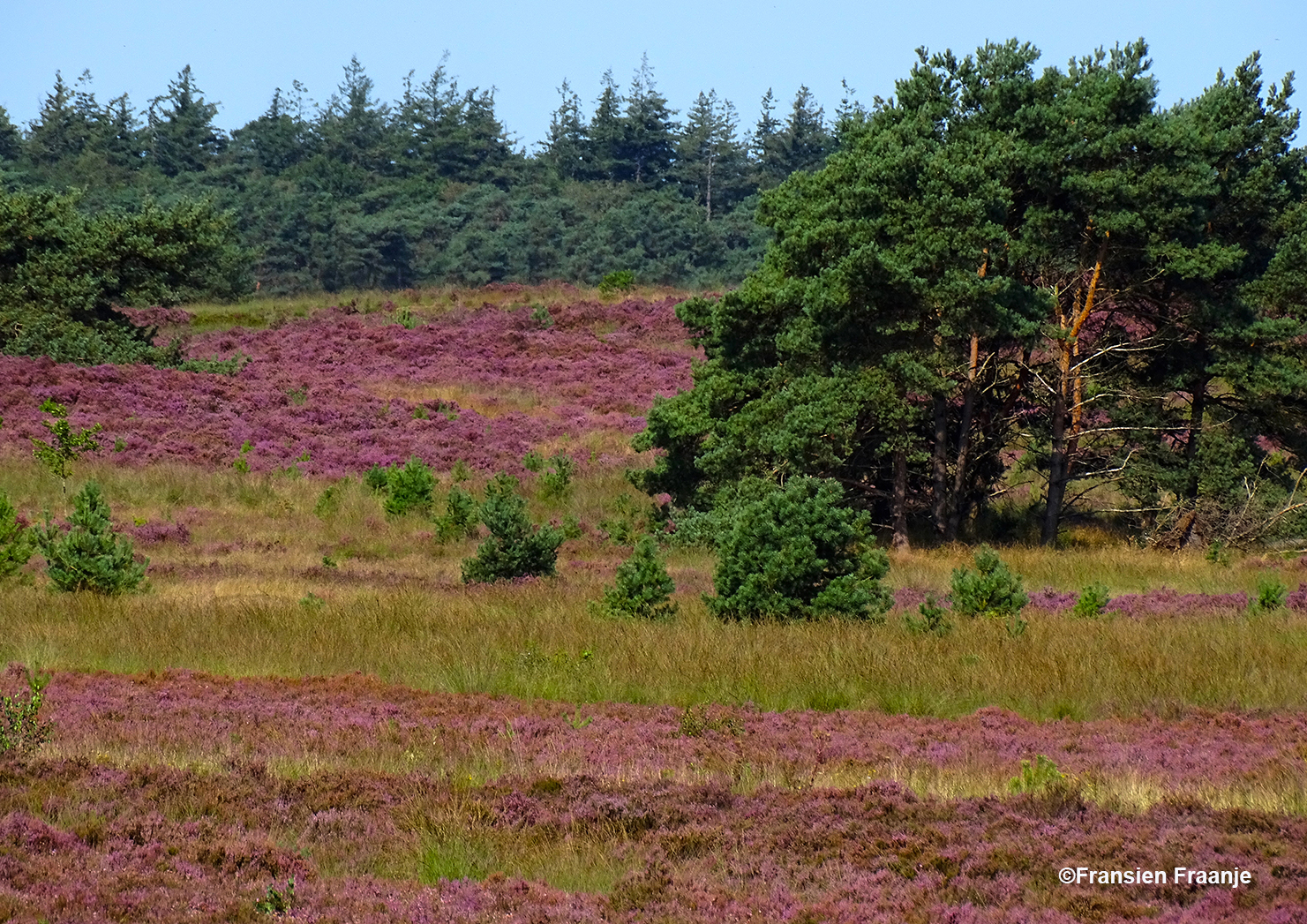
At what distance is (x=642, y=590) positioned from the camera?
550 inches

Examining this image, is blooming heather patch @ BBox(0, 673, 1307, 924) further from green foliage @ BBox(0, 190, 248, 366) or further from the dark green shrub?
green foliage @ BBox(0, 190, 248, 366)

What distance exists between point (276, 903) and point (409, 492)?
2008cm

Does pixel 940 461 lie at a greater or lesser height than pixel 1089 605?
greater

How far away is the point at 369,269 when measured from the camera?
79.8m

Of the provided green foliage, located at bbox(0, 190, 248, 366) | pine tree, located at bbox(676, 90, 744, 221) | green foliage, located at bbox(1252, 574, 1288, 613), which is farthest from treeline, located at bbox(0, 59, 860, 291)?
green foliage, located at bbox(1252, 574, 1288, 613)

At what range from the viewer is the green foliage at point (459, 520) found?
75.9 feet

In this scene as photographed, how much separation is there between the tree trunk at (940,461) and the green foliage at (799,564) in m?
9.70

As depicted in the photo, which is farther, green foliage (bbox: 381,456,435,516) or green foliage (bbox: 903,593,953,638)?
green foliage (bbox: 381,456,435,516)

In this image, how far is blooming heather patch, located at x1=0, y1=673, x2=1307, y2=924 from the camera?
220 inches

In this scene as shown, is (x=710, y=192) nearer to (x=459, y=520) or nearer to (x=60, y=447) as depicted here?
(x=60, y=447)

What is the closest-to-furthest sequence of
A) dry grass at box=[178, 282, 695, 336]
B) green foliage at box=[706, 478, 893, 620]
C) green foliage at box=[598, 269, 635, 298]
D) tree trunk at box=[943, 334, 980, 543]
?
green foliage at box=[706, 478, 893, 620]
tree trunk at box=[943, 334, 980, 543]
dry grass at box=[178, 282, 695, 336]
green foliage at box=[598, 269, 635, 298]

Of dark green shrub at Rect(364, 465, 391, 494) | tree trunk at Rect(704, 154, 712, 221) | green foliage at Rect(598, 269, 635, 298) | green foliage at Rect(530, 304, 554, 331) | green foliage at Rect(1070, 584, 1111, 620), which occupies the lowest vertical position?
green foliage at Rect(1070, 584, 1111, 620)

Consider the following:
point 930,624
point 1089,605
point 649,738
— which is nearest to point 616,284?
point 1089,605

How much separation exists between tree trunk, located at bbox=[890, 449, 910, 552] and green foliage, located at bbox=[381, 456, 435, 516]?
8.87 m
